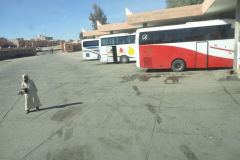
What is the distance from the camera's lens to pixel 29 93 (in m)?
6.83

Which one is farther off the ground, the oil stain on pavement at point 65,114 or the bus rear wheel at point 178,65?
the bus rear wheel at point 178,65

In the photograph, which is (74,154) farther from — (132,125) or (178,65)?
(178,65)

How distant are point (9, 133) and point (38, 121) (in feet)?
3.02

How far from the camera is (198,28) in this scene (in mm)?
10984

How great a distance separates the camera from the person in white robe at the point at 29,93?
6691 millimetres

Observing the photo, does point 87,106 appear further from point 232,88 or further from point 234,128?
point 232,88

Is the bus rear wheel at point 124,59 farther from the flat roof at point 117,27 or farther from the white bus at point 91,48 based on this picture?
the flat roof at point 117,27

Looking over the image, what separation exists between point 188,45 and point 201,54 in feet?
3.26

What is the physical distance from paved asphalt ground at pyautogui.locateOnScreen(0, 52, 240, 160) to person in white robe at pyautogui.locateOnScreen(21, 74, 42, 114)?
0.34 meters

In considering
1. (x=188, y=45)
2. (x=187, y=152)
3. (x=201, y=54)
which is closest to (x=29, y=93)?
(x=187, y=152)

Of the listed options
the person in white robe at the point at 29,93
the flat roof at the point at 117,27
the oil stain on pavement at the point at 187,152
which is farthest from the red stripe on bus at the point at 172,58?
the flat roof at the point at 117,27

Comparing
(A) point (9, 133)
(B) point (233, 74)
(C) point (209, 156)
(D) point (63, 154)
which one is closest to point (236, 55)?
(B) point (233, 74)

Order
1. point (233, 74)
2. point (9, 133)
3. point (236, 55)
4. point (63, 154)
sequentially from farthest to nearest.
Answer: point (236, 55), point (233, 74), point (9, 133), point (63, 154)

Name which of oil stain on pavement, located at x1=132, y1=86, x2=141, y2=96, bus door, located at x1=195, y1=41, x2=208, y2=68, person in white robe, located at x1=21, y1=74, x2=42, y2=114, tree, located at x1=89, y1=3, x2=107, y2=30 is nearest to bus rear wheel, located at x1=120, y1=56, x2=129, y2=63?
bus door, located at x1=195, y1=41, x2=208, y2=68
